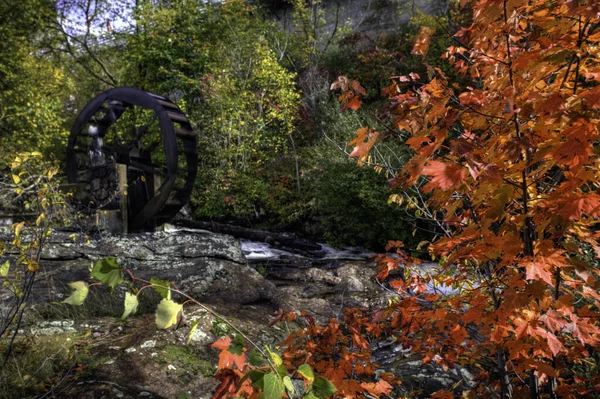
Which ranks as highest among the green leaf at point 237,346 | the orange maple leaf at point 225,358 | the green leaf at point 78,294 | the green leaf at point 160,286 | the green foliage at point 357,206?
the green leaf at point 160,286

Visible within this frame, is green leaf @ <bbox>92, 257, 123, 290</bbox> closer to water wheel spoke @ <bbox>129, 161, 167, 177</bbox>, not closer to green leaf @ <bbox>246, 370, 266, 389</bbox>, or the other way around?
green leaf @ <bbox>246, 370, 266, 389</bbox>

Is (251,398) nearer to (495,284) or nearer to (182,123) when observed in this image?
(495,284)

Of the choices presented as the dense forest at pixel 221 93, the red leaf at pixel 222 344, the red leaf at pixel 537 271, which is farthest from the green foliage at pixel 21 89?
the red leaf at pixel 537 271

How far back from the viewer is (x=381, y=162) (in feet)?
24.3

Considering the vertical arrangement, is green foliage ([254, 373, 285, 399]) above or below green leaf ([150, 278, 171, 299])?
below

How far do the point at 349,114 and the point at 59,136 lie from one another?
8201 millimetres

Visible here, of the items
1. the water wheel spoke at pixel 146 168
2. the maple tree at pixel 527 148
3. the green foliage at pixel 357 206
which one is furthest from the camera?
the water wheel spoke at pixel 146 168

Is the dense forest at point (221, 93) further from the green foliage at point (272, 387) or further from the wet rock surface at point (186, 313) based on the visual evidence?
the green foliage at point (272, 387)

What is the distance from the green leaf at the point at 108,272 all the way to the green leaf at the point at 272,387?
1.17ft

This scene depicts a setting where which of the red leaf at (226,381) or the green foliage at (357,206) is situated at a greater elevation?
the red leaf at (226,381)

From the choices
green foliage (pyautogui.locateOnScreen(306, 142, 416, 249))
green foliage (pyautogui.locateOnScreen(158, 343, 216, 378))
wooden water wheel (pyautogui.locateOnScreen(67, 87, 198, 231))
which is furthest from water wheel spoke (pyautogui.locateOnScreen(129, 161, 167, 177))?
green foliage (pyautogui.locateOnScreen(158, 343, 216, 378))

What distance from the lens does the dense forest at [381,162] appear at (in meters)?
1.33

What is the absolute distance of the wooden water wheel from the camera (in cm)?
927

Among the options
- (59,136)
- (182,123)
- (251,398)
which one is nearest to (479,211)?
(251,398)
